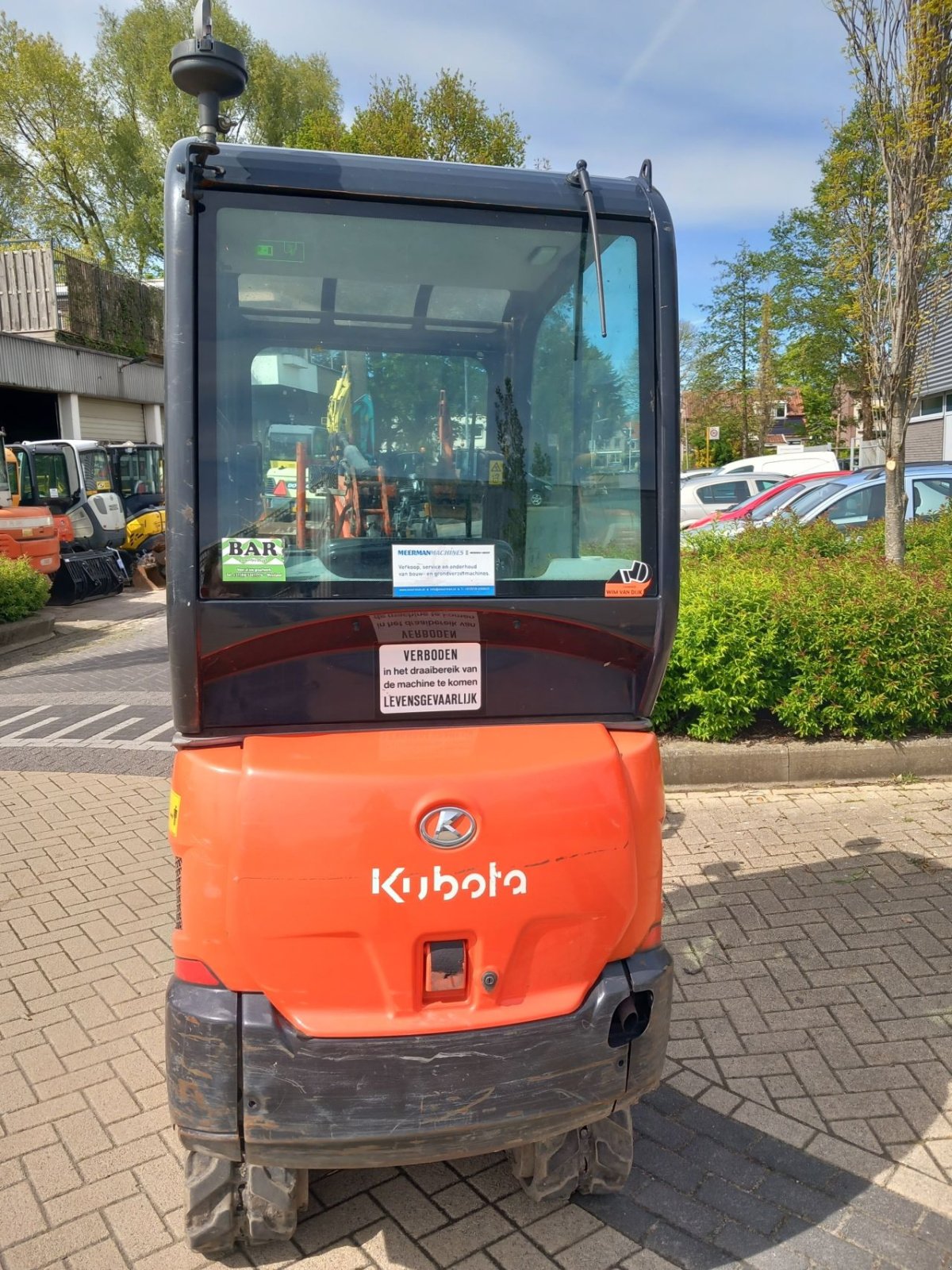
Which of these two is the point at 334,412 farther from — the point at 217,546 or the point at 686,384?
the point at 686,384

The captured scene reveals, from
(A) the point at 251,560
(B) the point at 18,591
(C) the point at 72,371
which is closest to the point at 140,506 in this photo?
(C) the point at 72,371

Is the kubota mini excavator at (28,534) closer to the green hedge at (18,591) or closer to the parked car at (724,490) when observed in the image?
the green hedge at (18,591)

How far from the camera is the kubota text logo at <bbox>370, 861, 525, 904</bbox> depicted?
234 centimetres

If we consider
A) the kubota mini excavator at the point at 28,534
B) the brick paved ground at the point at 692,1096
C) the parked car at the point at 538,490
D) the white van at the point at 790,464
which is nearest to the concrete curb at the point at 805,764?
the brick paved ground at the point at 692,1096

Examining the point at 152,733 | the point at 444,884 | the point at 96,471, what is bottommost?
the point at 152,733

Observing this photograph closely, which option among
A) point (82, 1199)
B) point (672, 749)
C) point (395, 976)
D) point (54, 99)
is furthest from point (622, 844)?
point (54, 99)

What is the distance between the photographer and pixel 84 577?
1609cm

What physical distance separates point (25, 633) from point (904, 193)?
10868 millimetres

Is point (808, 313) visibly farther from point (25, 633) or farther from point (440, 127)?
point (25, 633)

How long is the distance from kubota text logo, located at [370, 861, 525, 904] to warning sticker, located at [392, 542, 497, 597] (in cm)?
70

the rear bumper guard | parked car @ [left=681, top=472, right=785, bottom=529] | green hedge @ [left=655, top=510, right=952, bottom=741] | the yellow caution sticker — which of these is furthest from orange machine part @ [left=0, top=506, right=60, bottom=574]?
the rear bumper guard

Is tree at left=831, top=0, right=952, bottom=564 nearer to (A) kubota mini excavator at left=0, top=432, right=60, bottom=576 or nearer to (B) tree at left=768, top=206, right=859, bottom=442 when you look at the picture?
(A) kubota mini excavator at left=0, top=432, right=60, bottom=576

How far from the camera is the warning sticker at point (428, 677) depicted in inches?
103

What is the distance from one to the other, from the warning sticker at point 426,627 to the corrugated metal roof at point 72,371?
24074mm
